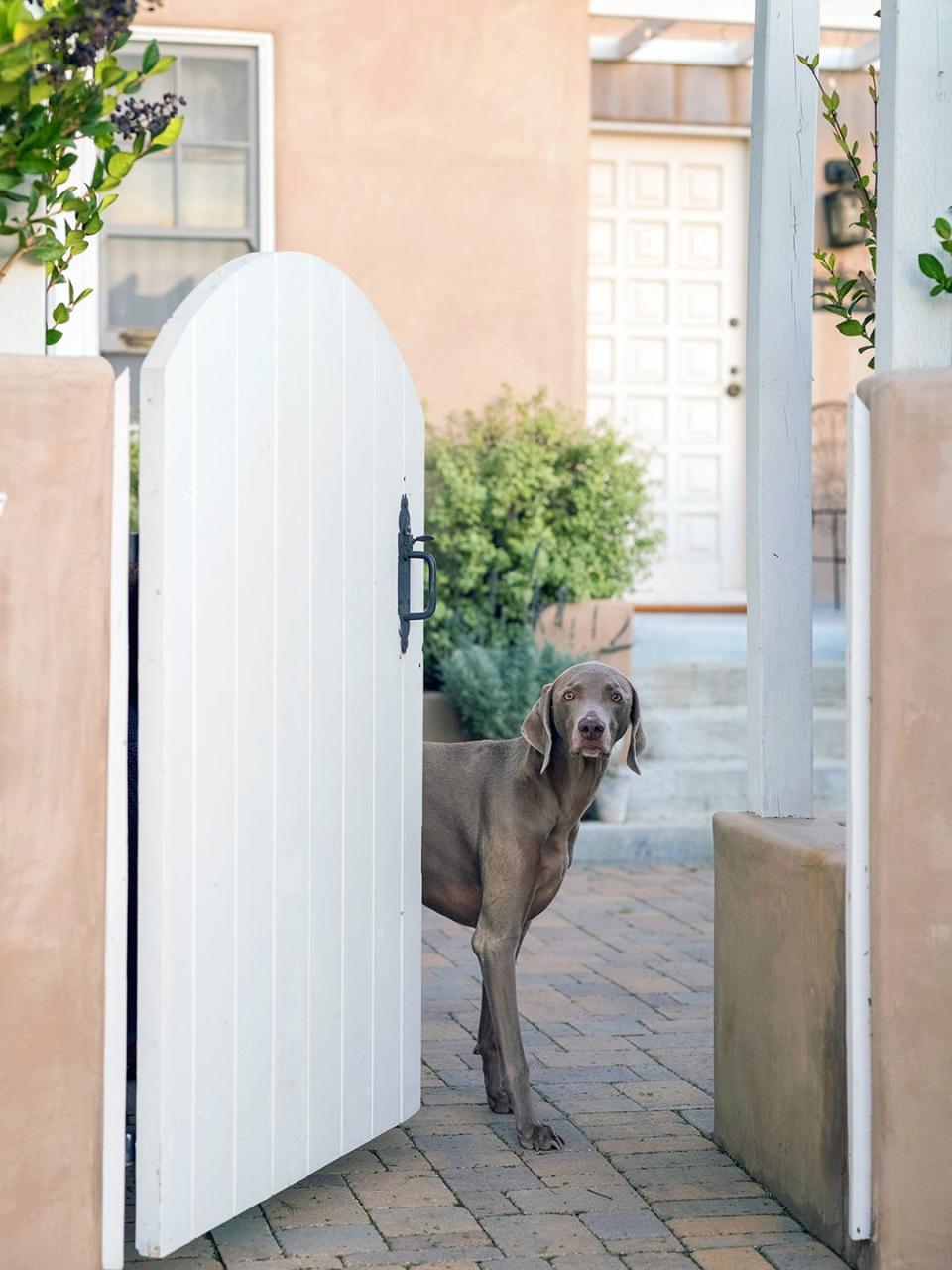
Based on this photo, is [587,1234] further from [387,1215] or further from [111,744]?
[111,744]

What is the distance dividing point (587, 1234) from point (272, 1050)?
75 cm

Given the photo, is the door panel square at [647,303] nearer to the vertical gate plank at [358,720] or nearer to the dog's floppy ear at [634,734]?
the dog's floppy ear at [634,734]

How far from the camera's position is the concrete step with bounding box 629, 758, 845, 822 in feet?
27.0

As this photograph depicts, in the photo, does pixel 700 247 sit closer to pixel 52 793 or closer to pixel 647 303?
pixel 647 303

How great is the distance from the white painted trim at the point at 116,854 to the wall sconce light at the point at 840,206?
32.0 feet

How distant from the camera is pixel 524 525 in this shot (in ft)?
28.6

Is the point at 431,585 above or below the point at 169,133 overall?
below

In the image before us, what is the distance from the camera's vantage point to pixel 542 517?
8750mm

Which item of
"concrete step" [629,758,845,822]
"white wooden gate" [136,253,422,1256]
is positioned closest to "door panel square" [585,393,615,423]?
"concrete step" [629,758,845,822]

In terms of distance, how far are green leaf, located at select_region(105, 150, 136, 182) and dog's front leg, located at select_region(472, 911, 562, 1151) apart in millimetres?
2062

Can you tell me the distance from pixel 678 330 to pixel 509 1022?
8529 mm

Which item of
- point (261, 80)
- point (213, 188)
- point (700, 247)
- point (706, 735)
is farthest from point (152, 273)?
point (700, 247)

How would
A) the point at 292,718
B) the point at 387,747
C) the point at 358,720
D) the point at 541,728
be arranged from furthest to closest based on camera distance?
the point at 541,728, the point at 387,747, the point at 358,720, the point at 292,718

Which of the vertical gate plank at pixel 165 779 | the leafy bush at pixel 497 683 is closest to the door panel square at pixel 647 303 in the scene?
the leafy bush at pixel 497 683
